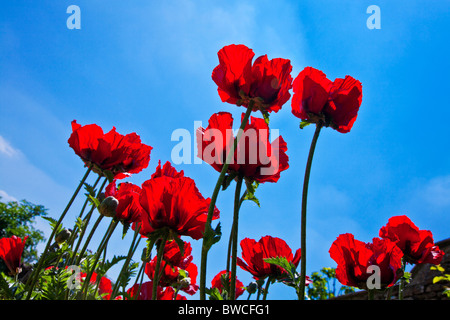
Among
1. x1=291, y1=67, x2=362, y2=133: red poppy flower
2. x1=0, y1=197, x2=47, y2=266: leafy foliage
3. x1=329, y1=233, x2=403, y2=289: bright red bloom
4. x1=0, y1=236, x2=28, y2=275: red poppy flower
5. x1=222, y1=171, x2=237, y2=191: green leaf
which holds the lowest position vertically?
x1=329, y1=233, x2=403, y2=289: bright red bloom

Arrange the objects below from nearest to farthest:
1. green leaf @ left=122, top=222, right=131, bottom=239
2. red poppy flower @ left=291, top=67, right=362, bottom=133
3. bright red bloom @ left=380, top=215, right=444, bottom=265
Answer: red poppy flower @ left=291, top=67, right=362, bottom=133, green leaf @ left=122, top=222, right=131, bottom=239, bright red bloom @ left=380, top=215, right=444, bottom=265

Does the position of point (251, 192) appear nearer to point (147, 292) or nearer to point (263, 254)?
point (263, 254)

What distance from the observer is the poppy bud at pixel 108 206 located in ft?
4.23

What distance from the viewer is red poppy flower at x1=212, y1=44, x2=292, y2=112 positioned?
114cm

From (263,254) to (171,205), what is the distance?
57cm

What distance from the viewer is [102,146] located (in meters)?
1.57

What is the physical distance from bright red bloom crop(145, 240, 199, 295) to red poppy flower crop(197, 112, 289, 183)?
44 cm

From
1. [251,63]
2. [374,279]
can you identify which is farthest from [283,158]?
[374,279]

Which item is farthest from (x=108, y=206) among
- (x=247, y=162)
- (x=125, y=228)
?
(x=247, y=162)

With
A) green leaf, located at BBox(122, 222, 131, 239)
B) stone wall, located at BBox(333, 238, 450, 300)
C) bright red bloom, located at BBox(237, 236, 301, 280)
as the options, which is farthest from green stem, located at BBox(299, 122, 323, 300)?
stone wall, located at BBox(333, 238, 450, 300)

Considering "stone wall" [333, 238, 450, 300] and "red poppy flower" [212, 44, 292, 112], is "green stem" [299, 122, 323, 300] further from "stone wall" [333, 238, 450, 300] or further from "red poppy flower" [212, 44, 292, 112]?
"stone wall" [333, 238, 450, 300]

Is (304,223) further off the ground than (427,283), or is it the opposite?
(427,283)

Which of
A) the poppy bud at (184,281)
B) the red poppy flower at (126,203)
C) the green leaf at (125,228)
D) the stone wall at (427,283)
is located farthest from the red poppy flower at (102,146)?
the stone wall at (427,283)

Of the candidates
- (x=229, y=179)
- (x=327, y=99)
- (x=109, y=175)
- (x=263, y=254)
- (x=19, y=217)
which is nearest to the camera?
(x=229, y=179)
